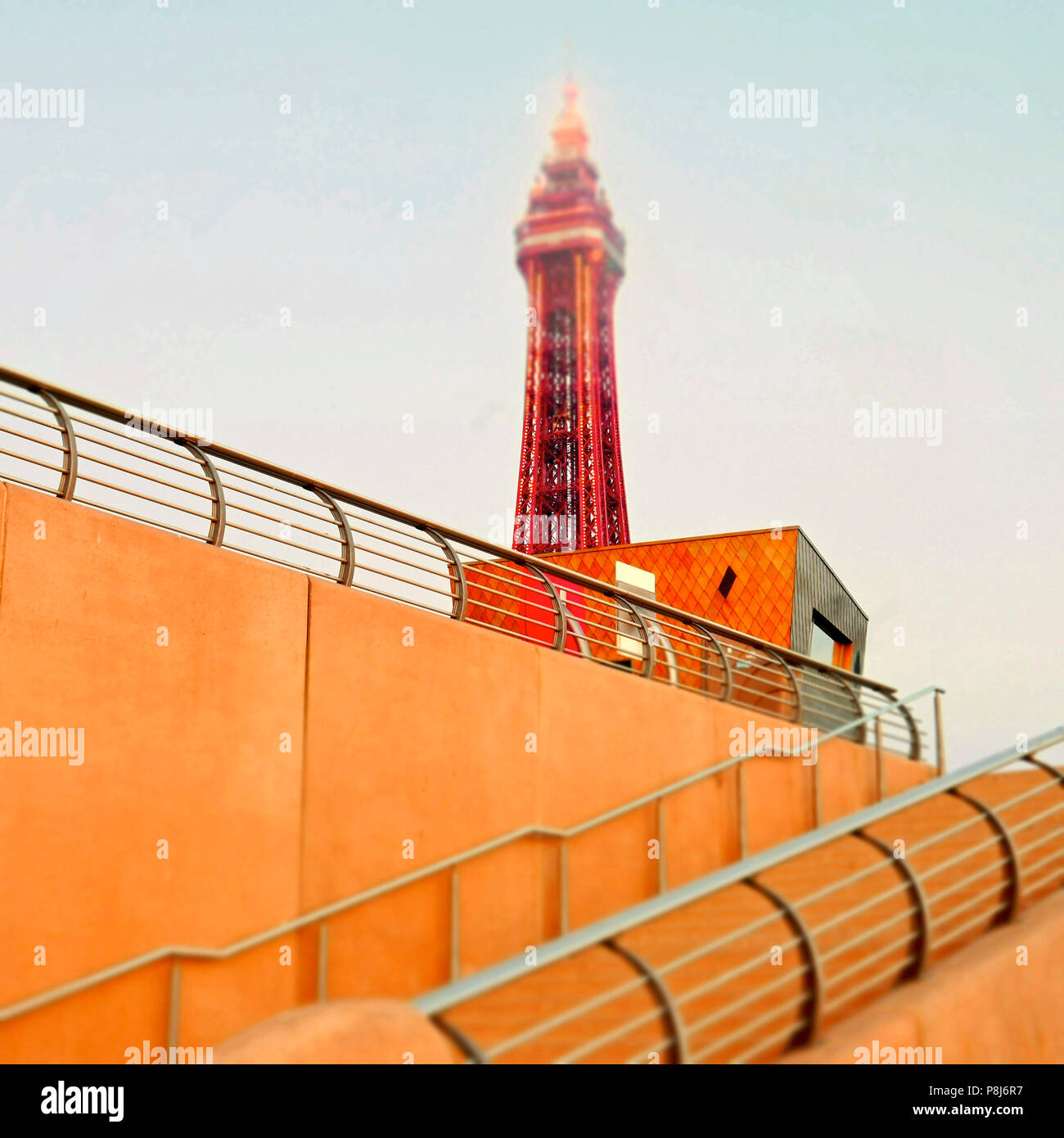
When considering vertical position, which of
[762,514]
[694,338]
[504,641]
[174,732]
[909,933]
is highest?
[694,338]

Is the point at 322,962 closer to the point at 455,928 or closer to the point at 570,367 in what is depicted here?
the point at 455,928

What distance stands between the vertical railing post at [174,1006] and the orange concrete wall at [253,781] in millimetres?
48

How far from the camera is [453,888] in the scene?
675cm

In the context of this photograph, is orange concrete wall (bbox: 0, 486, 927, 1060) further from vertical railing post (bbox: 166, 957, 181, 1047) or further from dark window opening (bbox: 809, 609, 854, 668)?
dark window opening (bbox: 809, 609, 854, 668)

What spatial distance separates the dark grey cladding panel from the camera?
1905cm

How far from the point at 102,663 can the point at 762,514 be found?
6512cm

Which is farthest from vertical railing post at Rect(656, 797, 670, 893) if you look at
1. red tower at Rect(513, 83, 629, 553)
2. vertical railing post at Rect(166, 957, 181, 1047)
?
red tower at Rect(513, 83, 629, 553)

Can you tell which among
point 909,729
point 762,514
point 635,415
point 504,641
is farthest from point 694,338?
point 504,641

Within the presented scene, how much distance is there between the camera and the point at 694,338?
2223 inches

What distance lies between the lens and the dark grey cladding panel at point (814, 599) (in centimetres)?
1905

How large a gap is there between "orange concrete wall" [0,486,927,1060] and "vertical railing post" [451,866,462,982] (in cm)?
9

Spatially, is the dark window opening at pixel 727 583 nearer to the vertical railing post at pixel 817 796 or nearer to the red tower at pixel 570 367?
the vertical railing post at pixel 817 796

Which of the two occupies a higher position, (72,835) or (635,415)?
(635,415)

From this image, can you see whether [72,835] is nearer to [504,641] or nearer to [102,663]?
[102,663]
